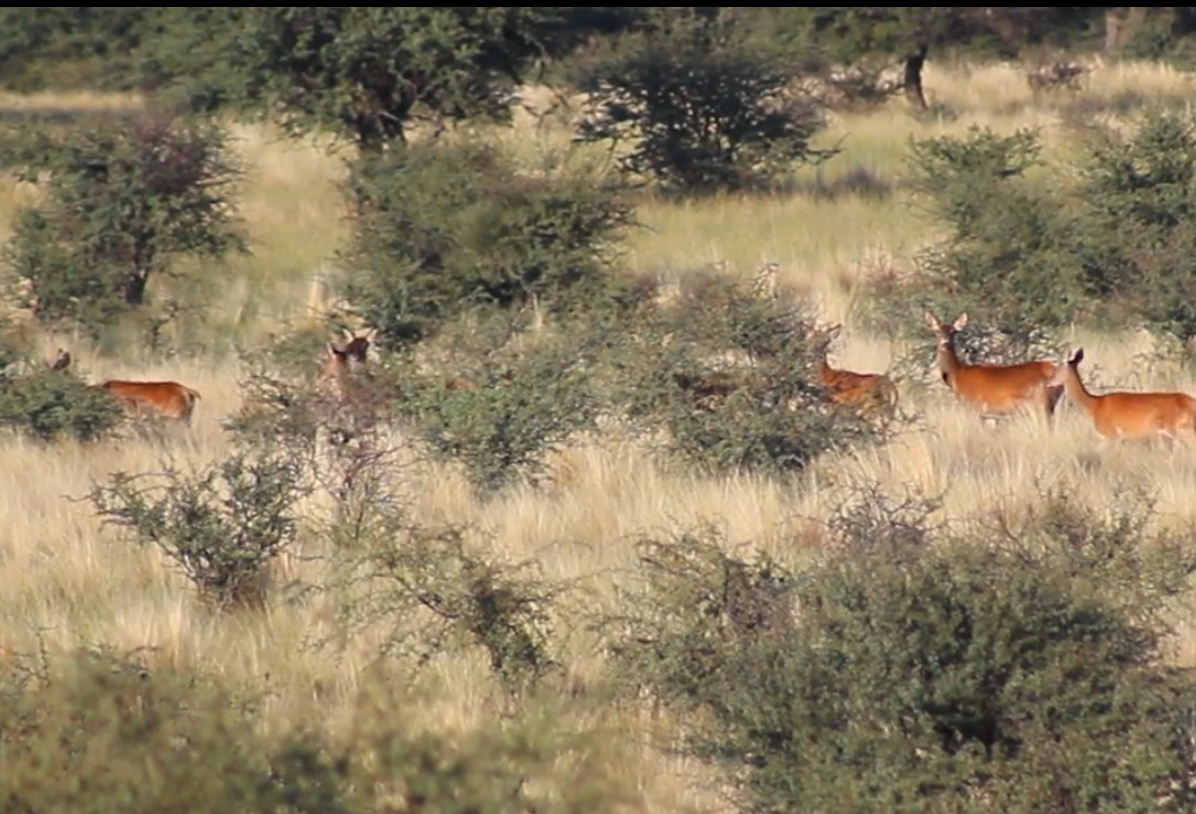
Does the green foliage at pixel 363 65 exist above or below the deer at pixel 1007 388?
below

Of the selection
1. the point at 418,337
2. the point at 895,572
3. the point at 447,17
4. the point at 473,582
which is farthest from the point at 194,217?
the point at 895,572

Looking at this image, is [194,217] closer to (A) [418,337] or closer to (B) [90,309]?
(B) [90,309]

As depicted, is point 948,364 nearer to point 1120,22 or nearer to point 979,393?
point 979,393

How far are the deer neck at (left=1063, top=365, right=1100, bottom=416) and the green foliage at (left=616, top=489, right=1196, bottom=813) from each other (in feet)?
17.8

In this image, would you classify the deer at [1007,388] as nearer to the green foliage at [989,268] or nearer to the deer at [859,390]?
the deer at [859,390]

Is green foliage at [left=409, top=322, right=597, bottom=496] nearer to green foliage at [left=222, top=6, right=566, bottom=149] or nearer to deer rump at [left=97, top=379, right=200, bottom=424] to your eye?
Answer: deer rump at [left=97, top=379, right=200, bottom=424]

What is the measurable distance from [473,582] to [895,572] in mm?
1900

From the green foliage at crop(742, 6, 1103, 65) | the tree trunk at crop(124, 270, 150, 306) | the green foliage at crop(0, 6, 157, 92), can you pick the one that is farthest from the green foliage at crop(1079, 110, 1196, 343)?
the green foliage at crop(0, 6, 157, 92)

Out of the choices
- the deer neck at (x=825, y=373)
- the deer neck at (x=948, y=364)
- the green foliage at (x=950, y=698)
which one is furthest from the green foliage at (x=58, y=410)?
the green foliage at (x=950, y=698)

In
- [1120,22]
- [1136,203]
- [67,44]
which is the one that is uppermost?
[1136,203]

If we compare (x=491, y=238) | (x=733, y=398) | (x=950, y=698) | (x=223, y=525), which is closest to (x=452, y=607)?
(x=223, y=525)

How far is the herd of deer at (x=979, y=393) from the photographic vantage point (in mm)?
11172

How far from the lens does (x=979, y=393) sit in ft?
40.8

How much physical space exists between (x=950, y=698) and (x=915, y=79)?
29760mm
